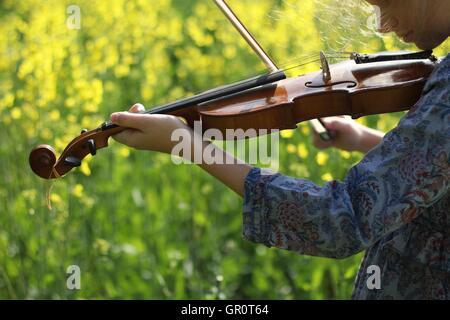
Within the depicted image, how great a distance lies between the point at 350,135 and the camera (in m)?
2.62

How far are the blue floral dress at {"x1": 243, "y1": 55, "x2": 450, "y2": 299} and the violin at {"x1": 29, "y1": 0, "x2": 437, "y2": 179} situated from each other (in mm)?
149

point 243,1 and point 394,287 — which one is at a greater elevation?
point 243,1

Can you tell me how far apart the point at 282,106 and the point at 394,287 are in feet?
1.76

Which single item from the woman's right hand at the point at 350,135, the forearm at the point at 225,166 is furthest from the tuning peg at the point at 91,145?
the woman's right hand at the point at 350,135

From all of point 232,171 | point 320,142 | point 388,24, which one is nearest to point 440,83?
point 388,24

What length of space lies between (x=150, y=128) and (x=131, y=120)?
0.18 feet

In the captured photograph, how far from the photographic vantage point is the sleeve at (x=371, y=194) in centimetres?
174

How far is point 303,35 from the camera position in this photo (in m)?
3.83

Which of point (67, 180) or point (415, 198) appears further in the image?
point (67, 180)

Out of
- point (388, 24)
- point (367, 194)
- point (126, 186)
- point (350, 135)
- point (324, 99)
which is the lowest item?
point (126, 186)

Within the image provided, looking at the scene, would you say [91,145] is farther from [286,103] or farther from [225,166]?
[286,103]

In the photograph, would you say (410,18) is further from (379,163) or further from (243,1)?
(243,1)
